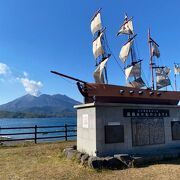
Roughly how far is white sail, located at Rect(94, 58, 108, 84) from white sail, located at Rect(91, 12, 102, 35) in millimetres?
3971

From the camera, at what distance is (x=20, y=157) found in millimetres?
12516

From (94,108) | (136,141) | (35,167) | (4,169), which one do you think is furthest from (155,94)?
(4,169)

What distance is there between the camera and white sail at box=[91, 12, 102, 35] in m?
21.3

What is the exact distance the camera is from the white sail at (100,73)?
727 inches

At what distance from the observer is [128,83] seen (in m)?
21.0

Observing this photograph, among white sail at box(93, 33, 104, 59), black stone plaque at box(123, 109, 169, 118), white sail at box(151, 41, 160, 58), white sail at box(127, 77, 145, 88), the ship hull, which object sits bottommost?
black stone plaque at box(123, 109, 169, 118)

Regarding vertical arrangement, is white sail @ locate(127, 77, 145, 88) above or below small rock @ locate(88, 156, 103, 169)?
above

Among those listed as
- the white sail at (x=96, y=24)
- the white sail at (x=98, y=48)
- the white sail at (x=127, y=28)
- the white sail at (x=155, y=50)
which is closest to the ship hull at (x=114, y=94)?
the white sail at (x=98, y=48)

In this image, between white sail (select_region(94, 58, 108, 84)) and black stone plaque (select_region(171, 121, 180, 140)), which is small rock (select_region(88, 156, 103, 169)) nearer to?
black stone plaque (select_region(171, 121, 180, 140))

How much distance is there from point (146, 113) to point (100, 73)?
7.06 m

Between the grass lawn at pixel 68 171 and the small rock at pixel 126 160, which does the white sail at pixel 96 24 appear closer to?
the grass lawn at pixel 68 171

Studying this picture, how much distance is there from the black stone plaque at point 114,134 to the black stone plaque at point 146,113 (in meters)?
0.80

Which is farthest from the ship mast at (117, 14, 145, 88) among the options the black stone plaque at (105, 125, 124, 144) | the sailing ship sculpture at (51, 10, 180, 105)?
the black stone plaque at (105, 125, 124, 144)

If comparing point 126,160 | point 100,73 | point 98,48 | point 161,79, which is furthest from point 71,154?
point 161,79
